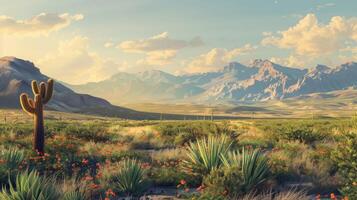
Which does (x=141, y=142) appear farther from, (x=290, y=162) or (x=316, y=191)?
(x=316, y=191)

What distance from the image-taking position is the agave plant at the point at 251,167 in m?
9.73

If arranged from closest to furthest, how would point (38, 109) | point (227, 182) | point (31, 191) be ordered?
point (31, 191) → point (227, 182) → point (38, 109)

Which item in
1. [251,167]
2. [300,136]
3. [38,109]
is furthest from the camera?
[300,136]

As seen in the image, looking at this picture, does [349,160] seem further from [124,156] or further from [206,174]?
[124,156]

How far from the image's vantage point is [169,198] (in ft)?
31.6

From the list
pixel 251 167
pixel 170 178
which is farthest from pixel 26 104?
pixel 251 167

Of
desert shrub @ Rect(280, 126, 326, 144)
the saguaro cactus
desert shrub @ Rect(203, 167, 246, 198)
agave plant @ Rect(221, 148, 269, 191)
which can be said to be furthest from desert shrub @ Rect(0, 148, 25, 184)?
desert shrub @ Rect(280, 126, 326, 144)

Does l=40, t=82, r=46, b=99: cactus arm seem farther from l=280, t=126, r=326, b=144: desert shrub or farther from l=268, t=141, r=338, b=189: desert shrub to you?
l=280, t=126, r=326, b=144: desert shrub

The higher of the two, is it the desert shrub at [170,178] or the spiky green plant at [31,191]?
the spiky green plant at [31,191]

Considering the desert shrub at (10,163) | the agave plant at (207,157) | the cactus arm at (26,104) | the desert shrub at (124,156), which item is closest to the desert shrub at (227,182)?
the agave plant at (207,157)

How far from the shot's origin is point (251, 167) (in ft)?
32.9

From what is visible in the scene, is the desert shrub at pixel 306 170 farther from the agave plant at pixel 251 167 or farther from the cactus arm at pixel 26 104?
the cactus arm at pixel 26 104

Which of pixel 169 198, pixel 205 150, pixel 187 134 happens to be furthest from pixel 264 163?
pixel 187 134

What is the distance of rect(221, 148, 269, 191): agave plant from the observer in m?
9.73
